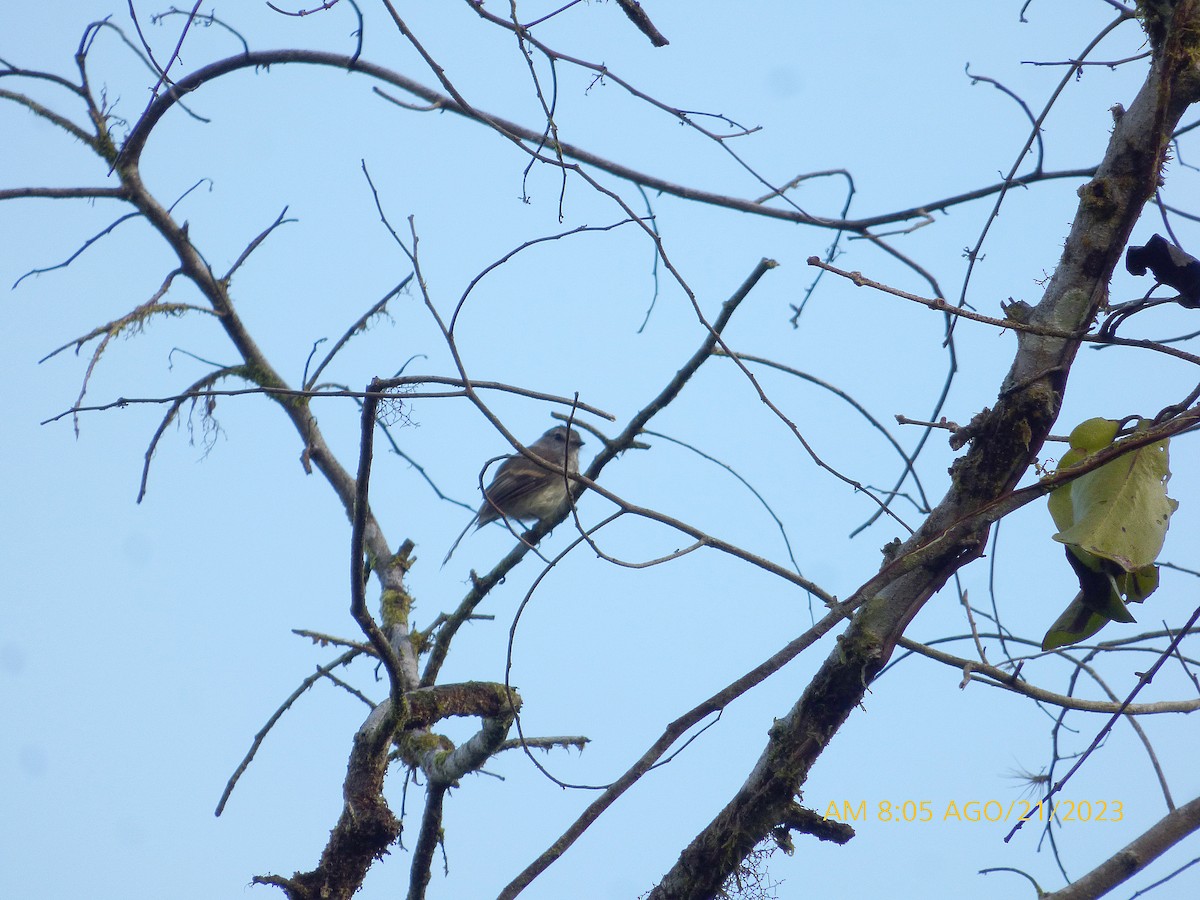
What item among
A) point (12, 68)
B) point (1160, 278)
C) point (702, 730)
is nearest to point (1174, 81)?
point (1160, 278)

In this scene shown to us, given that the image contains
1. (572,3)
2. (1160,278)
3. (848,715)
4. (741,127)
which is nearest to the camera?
(1160,278)

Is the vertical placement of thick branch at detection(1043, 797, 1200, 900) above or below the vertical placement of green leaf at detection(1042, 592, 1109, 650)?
below

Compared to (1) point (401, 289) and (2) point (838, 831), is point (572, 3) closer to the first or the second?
(1) point (401, 289)

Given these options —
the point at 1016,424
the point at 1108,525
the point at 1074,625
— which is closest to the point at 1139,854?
the point at 1074,625

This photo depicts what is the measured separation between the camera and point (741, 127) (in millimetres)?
3637

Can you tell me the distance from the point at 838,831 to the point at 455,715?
166cm

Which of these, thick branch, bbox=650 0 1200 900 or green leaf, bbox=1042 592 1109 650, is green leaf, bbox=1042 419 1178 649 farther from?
thick branch, bbox=650 0 1200 900

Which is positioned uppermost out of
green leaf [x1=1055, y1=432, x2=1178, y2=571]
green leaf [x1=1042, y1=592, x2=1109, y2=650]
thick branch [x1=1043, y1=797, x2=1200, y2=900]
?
green leaf [x1=1055, y1=432, x2=1178, y2=571]

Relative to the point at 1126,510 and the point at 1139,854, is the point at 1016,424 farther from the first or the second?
the point at 1139,854

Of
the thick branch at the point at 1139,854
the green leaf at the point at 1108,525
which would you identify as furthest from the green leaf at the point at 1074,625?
the thick branch at the point at 1139,854

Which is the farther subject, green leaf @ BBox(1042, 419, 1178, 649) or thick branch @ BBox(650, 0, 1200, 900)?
thick branch @ BBox(650, 0, 1200, 900)

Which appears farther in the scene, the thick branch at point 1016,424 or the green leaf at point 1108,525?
the thick branch at point 1016,424

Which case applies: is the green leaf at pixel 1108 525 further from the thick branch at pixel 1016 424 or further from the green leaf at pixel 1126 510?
the thick branch at pixel 1016 424

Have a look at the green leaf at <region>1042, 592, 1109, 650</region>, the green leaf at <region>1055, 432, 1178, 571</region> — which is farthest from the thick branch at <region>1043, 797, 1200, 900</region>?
the green leaf at <region>1055, 432, 1178, 571</region>
